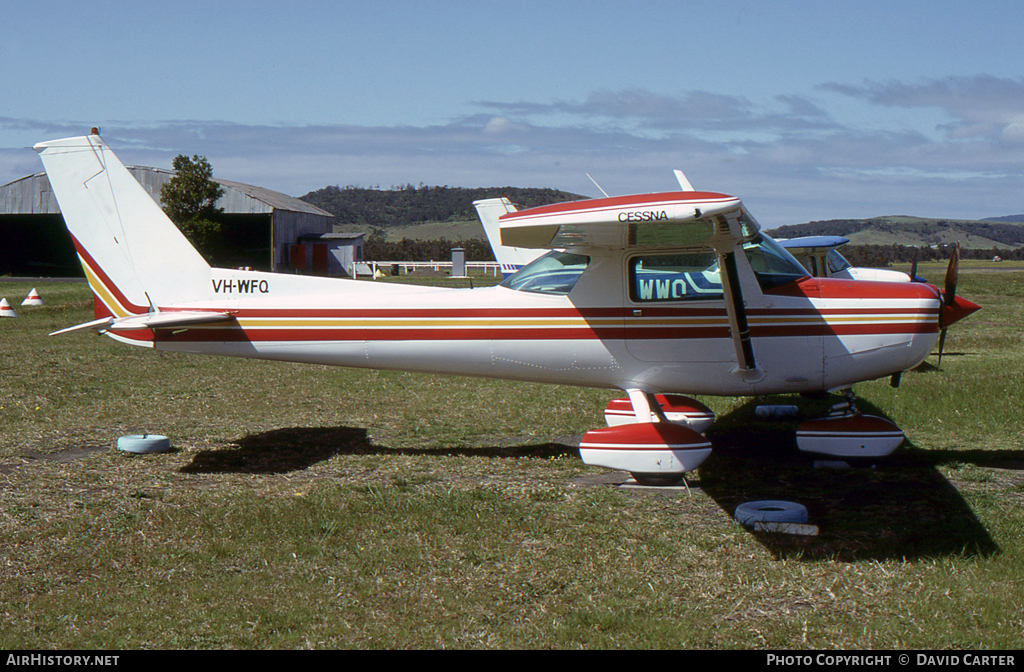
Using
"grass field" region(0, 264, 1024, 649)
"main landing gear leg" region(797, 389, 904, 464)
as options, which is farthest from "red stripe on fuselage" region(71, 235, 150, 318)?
"main landing gear leg" region(797, 389, 904, 464)

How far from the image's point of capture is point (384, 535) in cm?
531

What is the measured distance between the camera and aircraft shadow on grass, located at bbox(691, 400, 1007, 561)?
505cm

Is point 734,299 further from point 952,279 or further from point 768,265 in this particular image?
point 952,279

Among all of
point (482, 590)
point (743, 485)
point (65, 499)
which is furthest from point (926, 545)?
point (65, 499)

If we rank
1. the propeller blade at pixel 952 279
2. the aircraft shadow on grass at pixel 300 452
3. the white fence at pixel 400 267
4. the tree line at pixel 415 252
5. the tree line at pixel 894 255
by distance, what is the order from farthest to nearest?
the tree line at pixel 415 252 < the tree line at pixel 894 255 < the white fence at pixel 400 267 < the aircraft shadow on grass at pixel 300 452 < the propeller blade at pixel 952 279

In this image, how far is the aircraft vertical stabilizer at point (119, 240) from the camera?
24.0 feet

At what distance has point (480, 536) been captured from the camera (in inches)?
207

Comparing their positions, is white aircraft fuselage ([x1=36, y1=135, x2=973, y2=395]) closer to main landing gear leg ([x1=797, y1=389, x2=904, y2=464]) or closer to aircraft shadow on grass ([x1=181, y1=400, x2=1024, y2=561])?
main landing gear leg ([x1=797, y1=389, x2=904, y2=464])

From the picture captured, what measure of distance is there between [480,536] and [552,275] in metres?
2.64

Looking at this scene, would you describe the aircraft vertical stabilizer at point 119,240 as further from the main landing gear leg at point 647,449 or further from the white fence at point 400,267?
the white fence at point 400,267

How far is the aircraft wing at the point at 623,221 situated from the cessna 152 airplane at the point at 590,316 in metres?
0.04

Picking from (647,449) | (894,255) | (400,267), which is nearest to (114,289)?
(647,449)

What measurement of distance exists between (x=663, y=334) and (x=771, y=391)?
107cm

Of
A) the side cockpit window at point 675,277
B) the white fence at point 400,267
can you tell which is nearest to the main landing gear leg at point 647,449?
the side cockpit window at point 675,277
